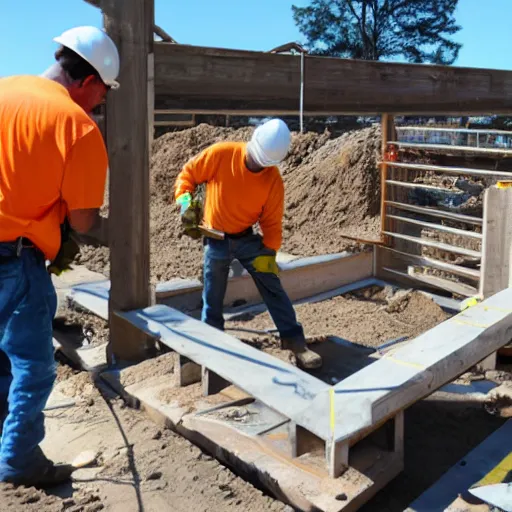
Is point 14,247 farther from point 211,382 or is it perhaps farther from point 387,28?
point 387,28

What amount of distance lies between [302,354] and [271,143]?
1556 mm

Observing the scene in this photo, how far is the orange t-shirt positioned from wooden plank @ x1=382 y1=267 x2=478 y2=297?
4.51 metres

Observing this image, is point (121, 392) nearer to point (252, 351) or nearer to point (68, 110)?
point (252, 351)

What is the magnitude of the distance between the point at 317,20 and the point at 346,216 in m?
25.0

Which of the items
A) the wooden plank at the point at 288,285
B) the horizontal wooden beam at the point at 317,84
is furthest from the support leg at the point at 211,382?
the horizontal wooden beam at the point at 317,84

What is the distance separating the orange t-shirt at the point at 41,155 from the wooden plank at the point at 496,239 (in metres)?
3.82

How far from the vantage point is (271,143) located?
4145 mm

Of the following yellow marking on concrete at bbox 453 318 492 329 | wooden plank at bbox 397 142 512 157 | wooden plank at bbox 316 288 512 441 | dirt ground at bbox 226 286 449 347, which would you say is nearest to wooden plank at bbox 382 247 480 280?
dirt ground at bbox 226 286 449 347

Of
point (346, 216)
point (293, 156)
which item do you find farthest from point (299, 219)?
point (293, 156)

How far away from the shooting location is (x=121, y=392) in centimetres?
374

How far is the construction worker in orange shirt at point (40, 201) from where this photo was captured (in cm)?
239

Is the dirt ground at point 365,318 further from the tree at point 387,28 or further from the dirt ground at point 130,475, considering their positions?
the tree at point 387,28

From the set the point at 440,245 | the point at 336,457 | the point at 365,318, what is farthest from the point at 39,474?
the point at 440,245

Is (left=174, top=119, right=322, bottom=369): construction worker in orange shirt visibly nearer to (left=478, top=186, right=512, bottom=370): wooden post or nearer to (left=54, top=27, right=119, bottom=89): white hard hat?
(left=54, top=27, right=119, bottom=89): white hard hat
